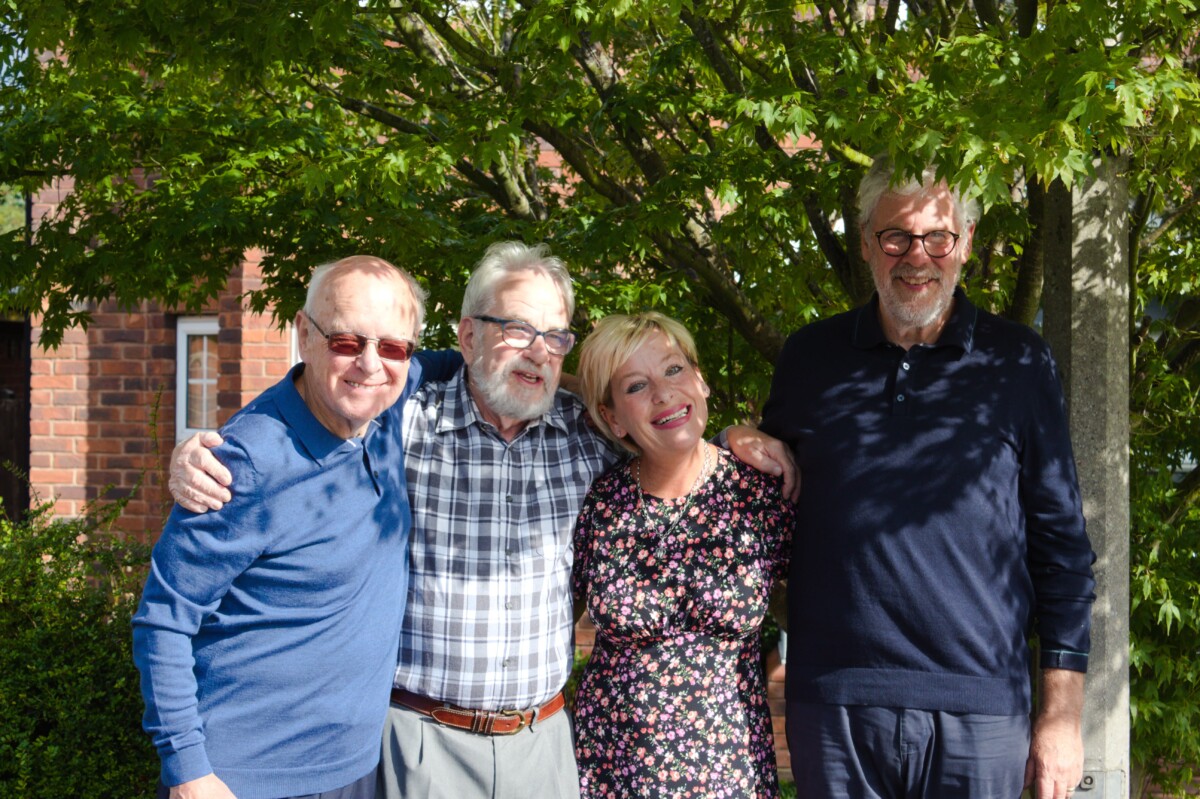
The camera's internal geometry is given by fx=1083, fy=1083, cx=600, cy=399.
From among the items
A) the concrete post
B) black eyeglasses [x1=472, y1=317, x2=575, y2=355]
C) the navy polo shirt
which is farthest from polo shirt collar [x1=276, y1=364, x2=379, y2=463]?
the concrete post

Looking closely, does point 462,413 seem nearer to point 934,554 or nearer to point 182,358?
point 934,554

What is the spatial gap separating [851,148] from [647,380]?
1.29 m

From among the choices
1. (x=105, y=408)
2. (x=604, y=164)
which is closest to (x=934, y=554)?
(x=604, y=164)

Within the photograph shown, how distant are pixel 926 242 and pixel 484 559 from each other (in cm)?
136

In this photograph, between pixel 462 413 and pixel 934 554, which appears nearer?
pixel 934 554

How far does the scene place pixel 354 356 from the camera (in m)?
2.52

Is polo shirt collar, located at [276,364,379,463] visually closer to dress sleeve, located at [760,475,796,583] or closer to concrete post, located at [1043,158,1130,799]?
dress sleeve, located at [760,475,796,583]

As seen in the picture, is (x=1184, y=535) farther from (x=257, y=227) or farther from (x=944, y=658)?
(x=257, y=227)

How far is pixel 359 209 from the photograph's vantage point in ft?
12.3

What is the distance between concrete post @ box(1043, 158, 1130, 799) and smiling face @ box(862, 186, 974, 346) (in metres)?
0.64

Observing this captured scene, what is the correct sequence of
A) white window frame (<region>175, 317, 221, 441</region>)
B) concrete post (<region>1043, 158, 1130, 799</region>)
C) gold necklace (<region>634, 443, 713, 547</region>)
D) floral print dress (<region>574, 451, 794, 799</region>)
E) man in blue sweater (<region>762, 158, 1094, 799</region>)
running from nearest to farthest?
man in blue sweater (<region>762, 158, 1094, 799</region>), floral print dress (<region>574, 451, 794, 799</region>), gold necklace (<region>634, 443, 713, 547</region>), concrete post (<region>1043, 158, 1130, 799</region>), white window frame (<region>175, 317, 221, 441</region>)

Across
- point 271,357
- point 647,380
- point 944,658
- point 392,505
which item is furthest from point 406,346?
point 271,357

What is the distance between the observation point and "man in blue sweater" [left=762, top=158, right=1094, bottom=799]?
8.46 ft

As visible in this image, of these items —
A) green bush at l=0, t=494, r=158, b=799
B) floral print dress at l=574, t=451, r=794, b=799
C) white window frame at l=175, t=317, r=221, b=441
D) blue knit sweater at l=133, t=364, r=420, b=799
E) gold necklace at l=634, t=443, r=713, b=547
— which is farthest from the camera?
white window frame at l=175, t=317, r=221, b=441
